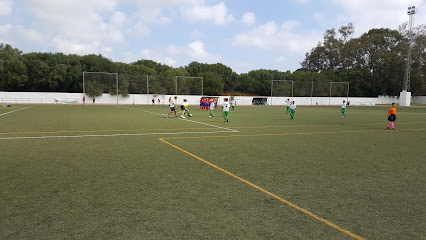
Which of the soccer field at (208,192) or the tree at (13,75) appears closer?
the soccer field at (208,192)

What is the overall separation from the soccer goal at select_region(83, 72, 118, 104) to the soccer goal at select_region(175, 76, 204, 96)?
11.7 metres

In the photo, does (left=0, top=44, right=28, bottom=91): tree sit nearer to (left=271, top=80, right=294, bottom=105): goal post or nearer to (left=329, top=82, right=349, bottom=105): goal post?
(left=271, top=80, right=294, bottom=105): goal post

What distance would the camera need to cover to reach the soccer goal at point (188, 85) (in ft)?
197

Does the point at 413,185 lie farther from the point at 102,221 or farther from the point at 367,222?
the point at 102,221

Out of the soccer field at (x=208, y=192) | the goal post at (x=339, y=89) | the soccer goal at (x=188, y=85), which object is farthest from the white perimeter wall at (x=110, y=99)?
the soccer field at (x=208, y=192)

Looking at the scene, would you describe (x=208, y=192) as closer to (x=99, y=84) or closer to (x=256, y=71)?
(x=99, y=84)

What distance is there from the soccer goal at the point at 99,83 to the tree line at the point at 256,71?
253 mm

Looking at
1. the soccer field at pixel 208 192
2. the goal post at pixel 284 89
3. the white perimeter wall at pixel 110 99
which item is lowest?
the soccer field at pixel 208 192

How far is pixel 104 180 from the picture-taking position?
6223 mm

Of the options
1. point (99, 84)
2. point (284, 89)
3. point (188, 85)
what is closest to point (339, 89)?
point (284, 89)

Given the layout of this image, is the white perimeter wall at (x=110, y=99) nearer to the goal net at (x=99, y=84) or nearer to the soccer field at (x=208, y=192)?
the goal net at (x=99, y=84)

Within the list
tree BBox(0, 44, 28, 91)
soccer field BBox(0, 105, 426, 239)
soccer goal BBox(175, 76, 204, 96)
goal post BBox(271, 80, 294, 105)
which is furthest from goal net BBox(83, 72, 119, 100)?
soccer field BBox(0, 105, 426, 239)

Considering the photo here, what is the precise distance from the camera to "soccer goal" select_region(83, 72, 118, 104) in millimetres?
A: 53500

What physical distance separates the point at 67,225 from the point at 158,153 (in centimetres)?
518
